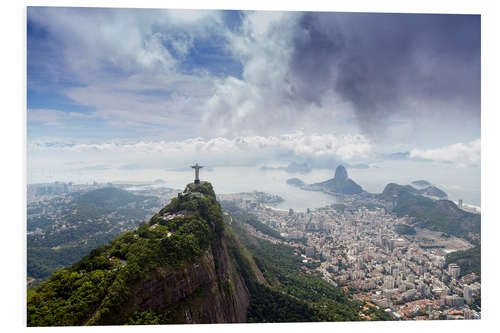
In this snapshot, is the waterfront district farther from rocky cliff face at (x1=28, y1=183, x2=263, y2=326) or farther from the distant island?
the distant island

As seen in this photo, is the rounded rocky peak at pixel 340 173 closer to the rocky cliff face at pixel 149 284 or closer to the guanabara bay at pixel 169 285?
the guanabara bay at pixel 169 285

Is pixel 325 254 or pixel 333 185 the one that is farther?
Result: pixel 333 185

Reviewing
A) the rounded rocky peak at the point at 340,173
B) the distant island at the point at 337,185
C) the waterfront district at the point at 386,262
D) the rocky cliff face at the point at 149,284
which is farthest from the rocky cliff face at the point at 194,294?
the rounded rocky peak at the point at 340,173

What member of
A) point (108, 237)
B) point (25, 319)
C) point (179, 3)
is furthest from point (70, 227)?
point (179, 3)

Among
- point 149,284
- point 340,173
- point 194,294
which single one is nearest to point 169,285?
→ point 149,284

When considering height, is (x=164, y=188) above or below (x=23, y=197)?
below

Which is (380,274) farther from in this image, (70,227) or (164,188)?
(164,188)
